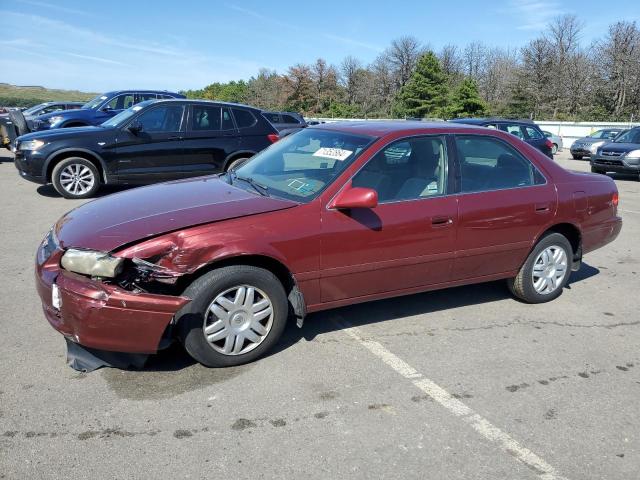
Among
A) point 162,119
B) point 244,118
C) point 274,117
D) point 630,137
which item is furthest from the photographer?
point 274,117

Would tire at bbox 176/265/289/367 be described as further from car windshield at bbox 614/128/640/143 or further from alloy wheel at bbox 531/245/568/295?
car windshield at bbox 614/128/640/143

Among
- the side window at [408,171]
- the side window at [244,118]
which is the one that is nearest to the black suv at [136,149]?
the side window at [244,118]

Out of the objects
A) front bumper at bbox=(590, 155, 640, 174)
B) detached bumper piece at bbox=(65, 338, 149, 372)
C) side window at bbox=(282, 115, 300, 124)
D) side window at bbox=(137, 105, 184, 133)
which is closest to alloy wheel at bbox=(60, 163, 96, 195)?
side window at bbox=(137, 105, 184, 133)

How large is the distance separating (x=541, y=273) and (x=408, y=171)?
170 centimetres

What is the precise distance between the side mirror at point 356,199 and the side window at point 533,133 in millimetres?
12007

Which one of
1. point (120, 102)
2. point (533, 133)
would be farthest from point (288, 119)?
point (533, 133)

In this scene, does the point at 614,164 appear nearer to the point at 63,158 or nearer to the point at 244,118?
the point at 244,118

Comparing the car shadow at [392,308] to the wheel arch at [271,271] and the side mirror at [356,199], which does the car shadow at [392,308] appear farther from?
the side mirror at [356,199]

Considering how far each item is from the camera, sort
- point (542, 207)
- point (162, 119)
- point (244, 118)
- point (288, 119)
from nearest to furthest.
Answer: point (542, 207), point (162, 119), point (244, 118), point (288, 119)

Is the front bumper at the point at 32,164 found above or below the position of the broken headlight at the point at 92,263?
above

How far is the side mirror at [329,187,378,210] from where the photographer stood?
149 inches

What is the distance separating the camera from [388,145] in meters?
4.30

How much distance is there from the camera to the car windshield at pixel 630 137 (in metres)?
16.5

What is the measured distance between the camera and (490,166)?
15.6 ft
